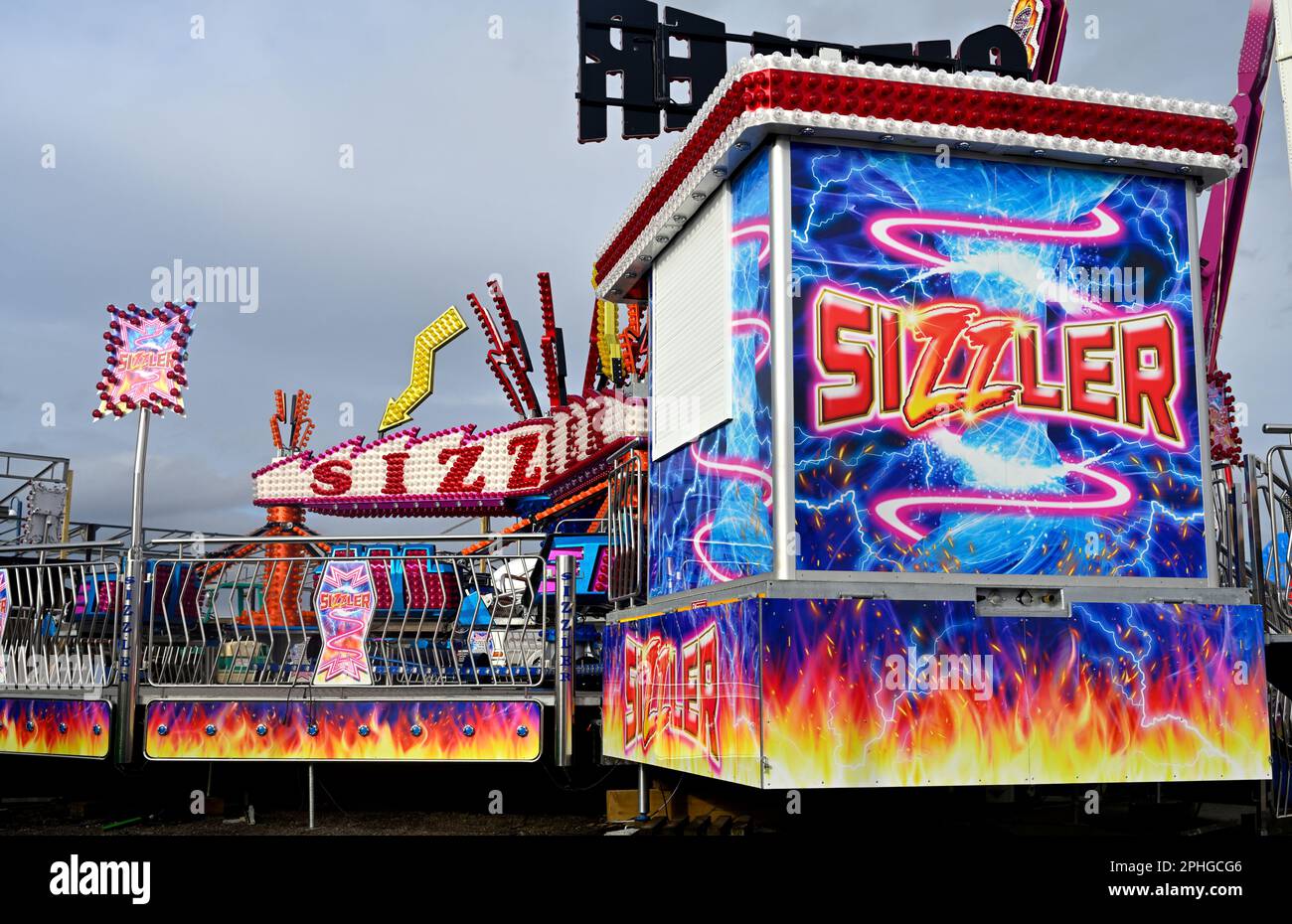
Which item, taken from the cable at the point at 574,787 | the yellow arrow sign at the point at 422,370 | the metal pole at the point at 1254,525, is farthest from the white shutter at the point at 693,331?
the yellow arrow sign at the point at 422,370

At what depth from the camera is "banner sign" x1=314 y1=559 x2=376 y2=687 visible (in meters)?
8.66

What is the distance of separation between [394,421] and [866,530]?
64.9ft

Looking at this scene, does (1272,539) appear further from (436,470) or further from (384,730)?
(436,470)

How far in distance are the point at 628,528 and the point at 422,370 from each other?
54.7 feet

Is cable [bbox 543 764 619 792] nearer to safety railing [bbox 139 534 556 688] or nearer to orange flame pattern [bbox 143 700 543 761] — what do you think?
orange flame pattern [bbox 143 700 543 761]

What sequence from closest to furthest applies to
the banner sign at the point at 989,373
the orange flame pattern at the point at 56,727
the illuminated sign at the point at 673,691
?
the banner sign at the point at 989,373 → the illuminated sign at the point at 673,691 → the orange flame pattern at the point at 56,727

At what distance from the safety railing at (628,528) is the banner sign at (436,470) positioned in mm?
8128

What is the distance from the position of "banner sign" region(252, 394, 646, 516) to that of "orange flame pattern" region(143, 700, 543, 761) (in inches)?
357

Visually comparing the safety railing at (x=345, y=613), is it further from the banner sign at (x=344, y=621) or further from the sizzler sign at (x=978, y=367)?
the sizzler sign at (x=978, y=367)

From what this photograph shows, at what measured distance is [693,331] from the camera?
778 centimetres

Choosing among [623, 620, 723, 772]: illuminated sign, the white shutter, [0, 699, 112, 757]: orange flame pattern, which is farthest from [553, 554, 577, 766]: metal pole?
[0, 699, 112, 757]: orange flame pattern

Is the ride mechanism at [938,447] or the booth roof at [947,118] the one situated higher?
the booth roof at [947,118]

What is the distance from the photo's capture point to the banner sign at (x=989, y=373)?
637 cm
